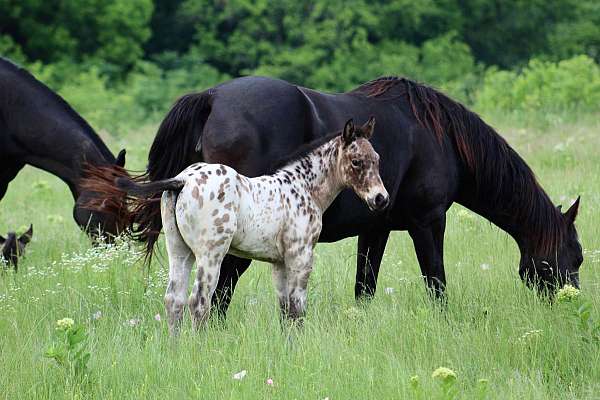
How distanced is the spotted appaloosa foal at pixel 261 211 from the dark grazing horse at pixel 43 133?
9.50 feet

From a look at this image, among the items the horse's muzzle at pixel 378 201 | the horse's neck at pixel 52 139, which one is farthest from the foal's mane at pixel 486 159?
the horse's neck at pixel 52 139

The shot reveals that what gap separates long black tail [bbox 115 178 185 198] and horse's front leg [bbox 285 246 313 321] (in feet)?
2.36

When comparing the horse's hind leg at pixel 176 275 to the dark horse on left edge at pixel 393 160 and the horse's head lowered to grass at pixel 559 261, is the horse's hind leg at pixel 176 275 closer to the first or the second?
the dark horse on left edge at pixel 393 160

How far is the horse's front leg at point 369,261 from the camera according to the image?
6.12m

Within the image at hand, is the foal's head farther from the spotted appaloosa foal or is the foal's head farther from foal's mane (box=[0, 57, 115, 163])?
foal's mane (box=[0, 57, 115, 163])

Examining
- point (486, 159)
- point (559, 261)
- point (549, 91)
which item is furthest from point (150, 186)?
point (549, 91)

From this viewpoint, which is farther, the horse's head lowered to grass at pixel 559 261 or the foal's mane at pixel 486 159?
the horse's head lowered to grass at pixel 559 261

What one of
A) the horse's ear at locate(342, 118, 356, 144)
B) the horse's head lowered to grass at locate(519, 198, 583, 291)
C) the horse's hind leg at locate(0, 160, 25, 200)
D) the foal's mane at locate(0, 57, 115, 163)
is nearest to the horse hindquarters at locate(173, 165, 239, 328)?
the horse's ear at locate(342, 118, 356, 144)

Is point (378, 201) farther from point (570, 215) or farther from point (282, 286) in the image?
point (570, 215)

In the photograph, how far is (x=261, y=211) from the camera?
4793mm

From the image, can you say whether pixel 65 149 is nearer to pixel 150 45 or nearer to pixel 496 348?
pixel 496 348

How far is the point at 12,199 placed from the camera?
36.9ft

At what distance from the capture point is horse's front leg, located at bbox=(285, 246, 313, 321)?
16.2 ft

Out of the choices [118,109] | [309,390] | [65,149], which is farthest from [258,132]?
[118,109]
